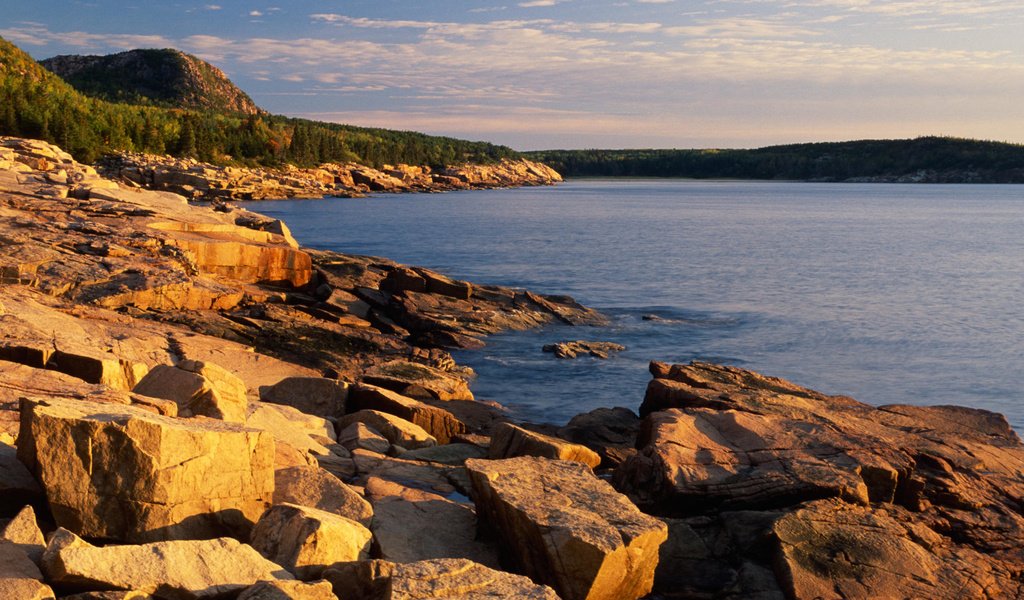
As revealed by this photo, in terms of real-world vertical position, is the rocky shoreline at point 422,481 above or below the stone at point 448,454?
above

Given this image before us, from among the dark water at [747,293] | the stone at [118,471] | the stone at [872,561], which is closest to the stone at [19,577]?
the stone at [118,471]

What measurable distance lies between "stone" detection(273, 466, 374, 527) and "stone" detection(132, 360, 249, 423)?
48.2 inches

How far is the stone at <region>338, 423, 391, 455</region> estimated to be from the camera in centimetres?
1103

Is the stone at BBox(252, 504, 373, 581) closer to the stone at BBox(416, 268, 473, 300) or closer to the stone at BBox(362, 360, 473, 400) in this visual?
the stone at BBox(362, 360, 473, 400)

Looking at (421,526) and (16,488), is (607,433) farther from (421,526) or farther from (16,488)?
(16,488)

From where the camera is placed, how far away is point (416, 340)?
22.5 meters

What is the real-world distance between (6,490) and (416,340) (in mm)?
15962

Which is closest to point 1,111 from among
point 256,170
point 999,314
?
point 256,170

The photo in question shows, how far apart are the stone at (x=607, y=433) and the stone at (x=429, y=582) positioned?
20.6ft

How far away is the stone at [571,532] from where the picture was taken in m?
7.27

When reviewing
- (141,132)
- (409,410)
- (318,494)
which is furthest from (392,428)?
(141,132)

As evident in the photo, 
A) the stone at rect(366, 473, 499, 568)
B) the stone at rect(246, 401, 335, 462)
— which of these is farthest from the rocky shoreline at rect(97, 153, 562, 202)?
the stone at rect(366, 473, 499, 568)

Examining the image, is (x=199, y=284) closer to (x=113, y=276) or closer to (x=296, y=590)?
(x=113, y=276)

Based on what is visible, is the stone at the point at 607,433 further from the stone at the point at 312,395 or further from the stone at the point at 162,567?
the stone at the point at 162,567
